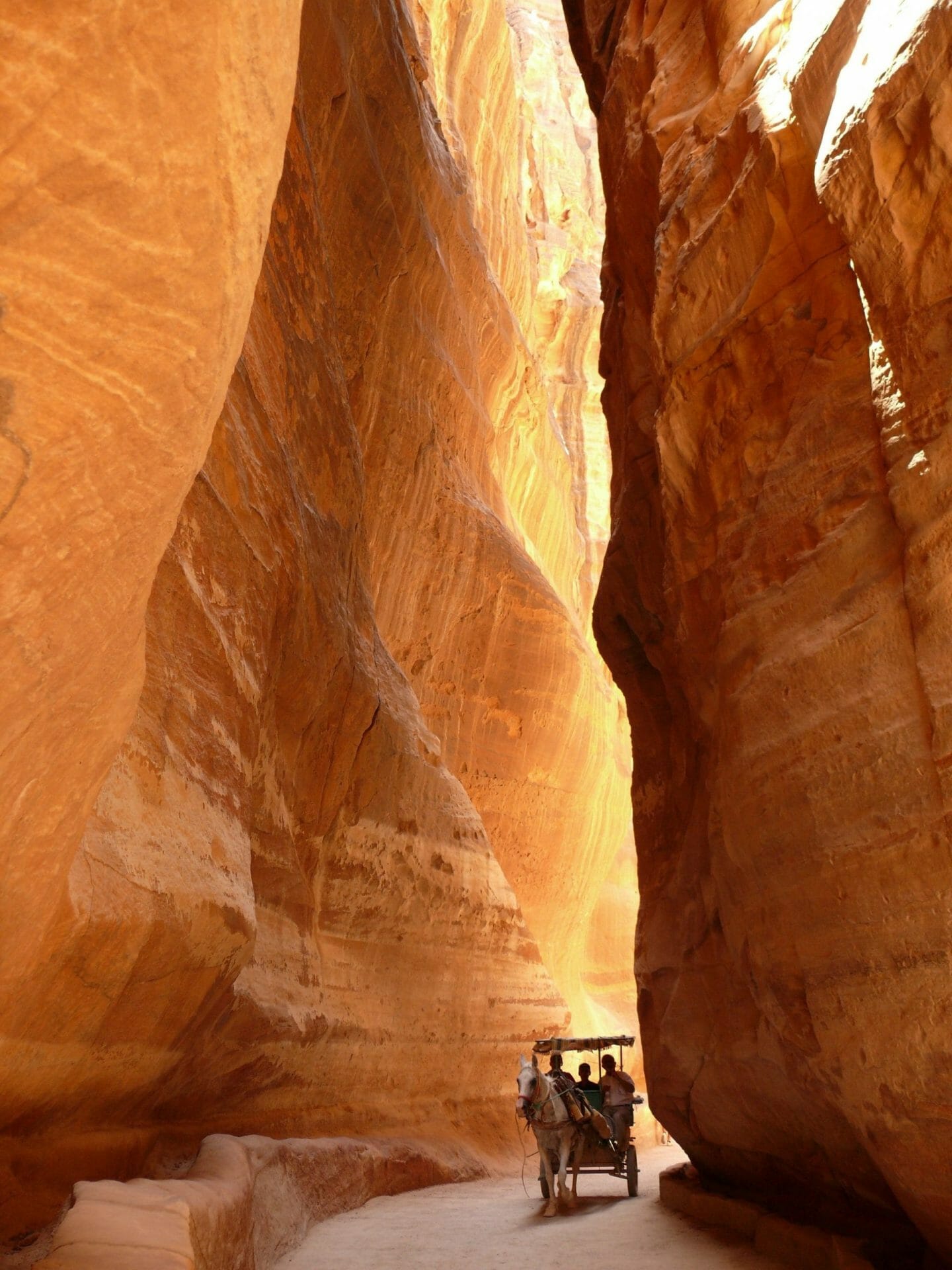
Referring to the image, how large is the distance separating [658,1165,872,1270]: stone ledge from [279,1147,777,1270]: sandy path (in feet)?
0.35

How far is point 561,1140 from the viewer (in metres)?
8.80

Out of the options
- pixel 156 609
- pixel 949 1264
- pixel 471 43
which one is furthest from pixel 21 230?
pixel 471 43

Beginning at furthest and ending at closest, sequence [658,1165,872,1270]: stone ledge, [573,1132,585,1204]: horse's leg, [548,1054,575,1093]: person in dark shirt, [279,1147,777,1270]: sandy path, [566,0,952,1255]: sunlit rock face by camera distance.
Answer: [548,1054,575,1093]: person in dark shirt, [573,1132,585,1204]: horse's leg, [279,1147,777,1270]: sandy path, [658,1165,872,1270]: stone ledge, [566,0,952,1255]: sunlit rock face

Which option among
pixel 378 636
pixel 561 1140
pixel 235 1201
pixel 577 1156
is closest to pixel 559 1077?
pixel 577 1156

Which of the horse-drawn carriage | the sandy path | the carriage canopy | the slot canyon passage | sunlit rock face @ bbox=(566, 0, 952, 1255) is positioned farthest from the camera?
the carriage canopy

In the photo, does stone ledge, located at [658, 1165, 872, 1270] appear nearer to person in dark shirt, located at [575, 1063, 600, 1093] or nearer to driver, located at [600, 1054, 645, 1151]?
driver, located at [600, 1054, 645, 1151]

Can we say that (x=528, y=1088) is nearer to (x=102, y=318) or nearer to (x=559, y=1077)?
(x=559, y=1077)

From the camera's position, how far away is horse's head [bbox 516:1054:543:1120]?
27.9ft

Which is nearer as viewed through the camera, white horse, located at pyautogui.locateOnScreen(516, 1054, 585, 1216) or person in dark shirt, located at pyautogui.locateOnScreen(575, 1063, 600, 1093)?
white horse, located at pyautogui.locateOnScreen(516, 1054, 585, 1216)

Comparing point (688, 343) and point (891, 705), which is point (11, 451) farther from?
point (688, 343)

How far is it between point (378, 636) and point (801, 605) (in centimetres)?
694

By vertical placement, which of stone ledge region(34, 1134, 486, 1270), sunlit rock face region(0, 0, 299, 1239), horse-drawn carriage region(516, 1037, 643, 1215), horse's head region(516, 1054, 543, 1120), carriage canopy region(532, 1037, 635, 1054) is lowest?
stone ledge region(34, 1134, 486, 1270)

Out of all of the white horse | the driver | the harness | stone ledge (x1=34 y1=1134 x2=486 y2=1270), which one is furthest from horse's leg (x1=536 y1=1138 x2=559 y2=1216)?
stone ledge (x1=34 y1=1134 x2=486 y2=1270)

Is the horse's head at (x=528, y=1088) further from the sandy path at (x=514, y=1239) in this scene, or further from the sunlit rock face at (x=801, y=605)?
the sunlit rock face at (x=801, y=605)
